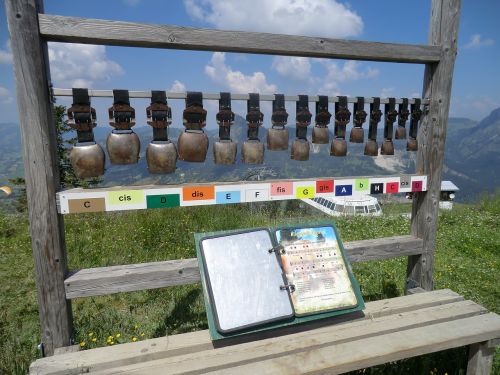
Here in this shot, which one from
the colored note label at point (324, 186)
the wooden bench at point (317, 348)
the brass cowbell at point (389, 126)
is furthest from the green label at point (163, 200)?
the brass cowbell at point (389, 126)

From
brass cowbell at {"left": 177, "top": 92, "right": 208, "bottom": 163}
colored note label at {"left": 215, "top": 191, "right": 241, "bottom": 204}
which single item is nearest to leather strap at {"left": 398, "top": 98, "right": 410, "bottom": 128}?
colored note label at {"left": 215, "top": 191, "right": 241, "bottom": 204}

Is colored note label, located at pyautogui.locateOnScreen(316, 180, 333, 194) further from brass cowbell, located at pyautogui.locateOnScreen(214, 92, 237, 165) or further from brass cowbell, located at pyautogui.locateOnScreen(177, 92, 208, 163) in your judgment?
brass cowbell, located at pyautogui.locateOnScreen(177, 92, 208, 163)

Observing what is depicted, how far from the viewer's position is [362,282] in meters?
4.62

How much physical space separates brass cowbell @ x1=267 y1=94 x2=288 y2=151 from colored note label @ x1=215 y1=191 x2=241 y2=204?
53 cm

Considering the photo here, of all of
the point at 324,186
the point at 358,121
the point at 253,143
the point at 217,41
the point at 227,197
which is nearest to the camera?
the point at 217,41

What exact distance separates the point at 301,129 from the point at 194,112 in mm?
939

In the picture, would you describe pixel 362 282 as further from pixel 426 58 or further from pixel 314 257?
pixel 426 58

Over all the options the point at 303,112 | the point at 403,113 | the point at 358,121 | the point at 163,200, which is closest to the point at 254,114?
the point at 303,112

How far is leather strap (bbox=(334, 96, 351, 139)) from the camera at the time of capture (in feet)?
9.60

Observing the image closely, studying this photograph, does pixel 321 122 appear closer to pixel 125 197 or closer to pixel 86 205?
pixel 125 197

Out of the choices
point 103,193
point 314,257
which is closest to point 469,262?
point 314,257

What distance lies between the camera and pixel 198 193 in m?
2.54

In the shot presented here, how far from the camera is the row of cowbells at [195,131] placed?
229cm

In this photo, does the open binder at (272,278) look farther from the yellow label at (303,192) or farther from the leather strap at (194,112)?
the leather strap at (194,112)
